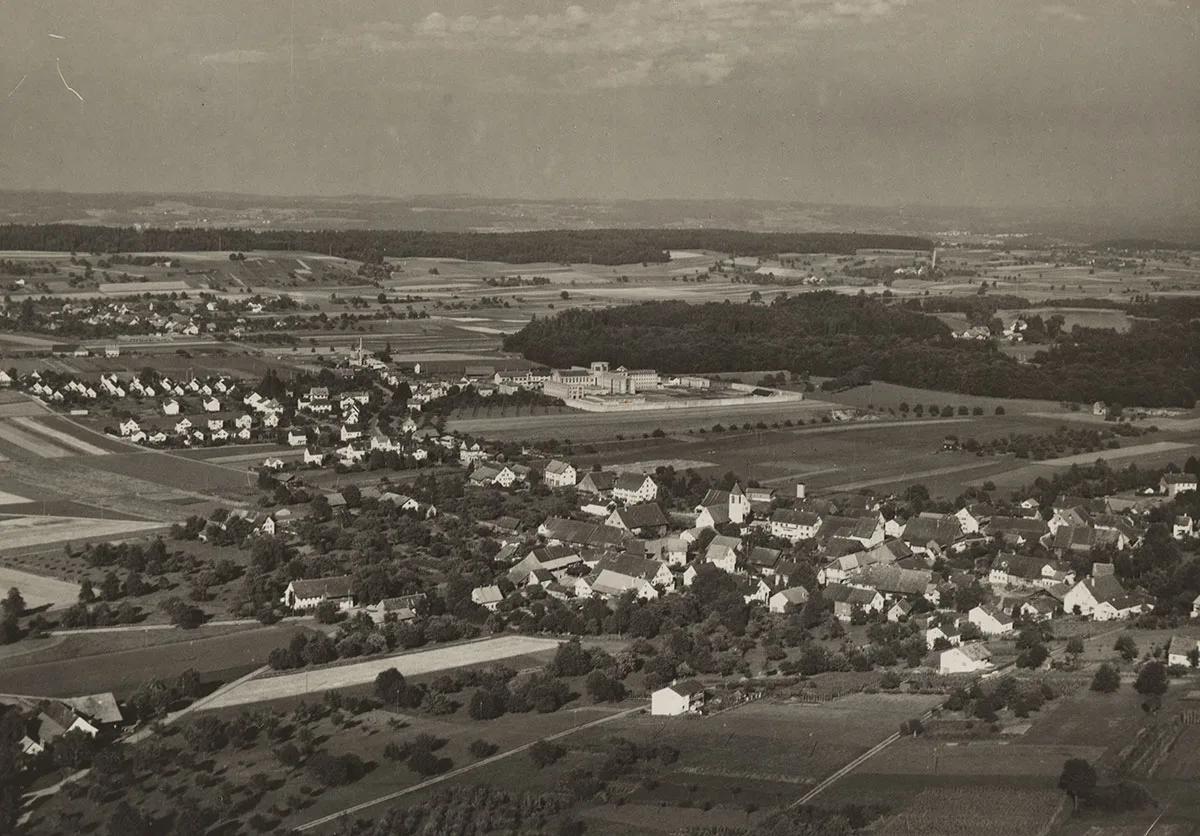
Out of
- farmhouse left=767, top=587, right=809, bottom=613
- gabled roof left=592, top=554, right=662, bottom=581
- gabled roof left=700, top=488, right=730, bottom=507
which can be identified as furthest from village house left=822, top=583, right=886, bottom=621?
gabled roof left=700, top=488, right=730, bottom=507

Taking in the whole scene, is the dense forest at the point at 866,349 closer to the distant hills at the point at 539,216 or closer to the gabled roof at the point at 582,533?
the gabled roof at the point at 582,533

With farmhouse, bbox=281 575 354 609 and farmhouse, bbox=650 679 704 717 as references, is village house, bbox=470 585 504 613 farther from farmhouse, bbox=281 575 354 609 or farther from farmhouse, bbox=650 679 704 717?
farmhouse, bbox=650 679 704 717

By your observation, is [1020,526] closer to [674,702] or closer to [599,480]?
[599,480]

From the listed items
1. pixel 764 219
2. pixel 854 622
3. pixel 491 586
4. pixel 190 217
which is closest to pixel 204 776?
pixel 491 586

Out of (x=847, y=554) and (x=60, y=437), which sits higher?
(x=847, y=554)

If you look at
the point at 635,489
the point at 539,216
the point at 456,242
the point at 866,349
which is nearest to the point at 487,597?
the point at 635,489

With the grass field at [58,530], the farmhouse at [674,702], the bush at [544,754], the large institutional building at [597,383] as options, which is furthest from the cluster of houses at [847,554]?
the large institutional building at [597,383]

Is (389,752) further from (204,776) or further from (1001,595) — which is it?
(1001,595)

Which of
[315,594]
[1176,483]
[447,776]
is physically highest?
[1176,483]
